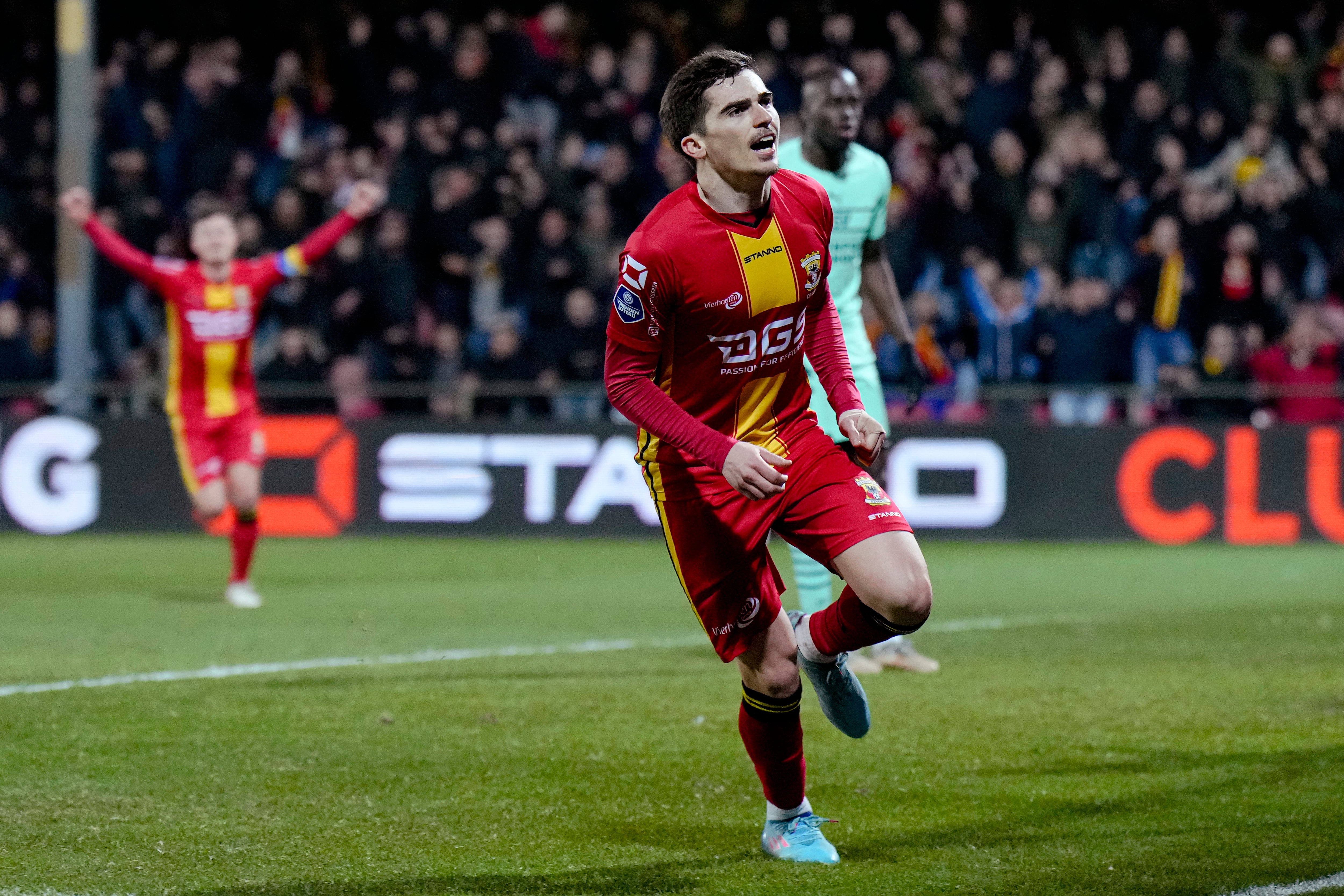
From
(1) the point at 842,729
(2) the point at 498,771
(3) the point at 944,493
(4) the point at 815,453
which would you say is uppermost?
(4) the point at 815,453

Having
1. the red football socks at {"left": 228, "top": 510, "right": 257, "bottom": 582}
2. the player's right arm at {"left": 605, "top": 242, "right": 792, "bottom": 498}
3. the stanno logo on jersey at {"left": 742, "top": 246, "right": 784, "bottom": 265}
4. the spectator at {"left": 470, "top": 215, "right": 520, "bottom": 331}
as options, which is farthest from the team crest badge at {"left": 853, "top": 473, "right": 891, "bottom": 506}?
the spectator at {"left": 470, "top": 215, "right": 520, "bottom": 331}

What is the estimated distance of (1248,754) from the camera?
6.17 m

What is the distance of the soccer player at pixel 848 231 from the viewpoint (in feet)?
24.7

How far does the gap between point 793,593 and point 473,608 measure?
6.18 ft

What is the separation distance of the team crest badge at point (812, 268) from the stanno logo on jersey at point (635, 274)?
0.43 m

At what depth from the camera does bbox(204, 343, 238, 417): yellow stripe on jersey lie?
11.0m

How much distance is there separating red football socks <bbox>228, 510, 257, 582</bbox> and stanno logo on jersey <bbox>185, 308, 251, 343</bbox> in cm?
106

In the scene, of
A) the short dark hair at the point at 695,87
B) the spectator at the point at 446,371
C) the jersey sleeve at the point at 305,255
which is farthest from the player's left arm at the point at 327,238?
the short dark hair at the point at 695,87

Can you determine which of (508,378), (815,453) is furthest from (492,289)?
(815,453)

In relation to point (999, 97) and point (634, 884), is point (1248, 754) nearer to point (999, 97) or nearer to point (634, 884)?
point (634, 884)

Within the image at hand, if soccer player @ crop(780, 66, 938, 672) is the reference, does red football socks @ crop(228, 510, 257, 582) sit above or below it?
below

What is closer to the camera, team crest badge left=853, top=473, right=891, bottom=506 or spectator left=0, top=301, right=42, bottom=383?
team crest badge left=853, top=473, right=891, bottom=506

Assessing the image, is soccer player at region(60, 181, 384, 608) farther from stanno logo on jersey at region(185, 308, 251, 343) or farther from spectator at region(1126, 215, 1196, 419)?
spectator at region(1126, 215, 1196, 419)

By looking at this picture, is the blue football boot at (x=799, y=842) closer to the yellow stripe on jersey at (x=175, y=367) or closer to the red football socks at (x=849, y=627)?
the red football socks at (x=849, y=627)
